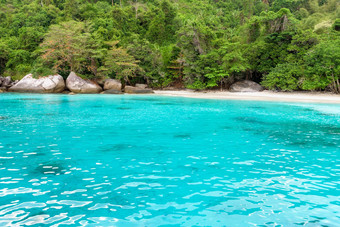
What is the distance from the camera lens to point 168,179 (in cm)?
543

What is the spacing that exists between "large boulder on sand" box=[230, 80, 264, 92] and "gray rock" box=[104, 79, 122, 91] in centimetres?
1596

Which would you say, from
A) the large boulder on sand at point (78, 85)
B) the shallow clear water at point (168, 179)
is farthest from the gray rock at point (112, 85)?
the shallow clear water at point (168, 179)

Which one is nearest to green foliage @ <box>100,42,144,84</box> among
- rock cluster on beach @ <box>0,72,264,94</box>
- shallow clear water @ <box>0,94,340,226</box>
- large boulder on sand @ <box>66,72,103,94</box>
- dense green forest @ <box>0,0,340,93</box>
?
dense green forest @ <box>0,0,340,93</box>

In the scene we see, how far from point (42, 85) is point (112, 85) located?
29.9ft

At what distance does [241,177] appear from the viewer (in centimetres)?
558

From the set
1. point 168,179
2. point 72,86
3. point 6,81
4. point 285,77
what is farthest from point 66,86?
point 168,179

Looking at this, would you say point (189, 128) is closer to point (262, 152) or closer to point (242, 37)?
point (262, 152)

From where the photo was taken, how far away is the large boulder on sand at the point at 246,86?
115ft

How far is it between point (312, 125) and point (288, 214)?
10128 mm

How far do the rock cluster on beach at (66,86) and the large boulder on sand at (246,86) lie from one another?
1187 centimetres

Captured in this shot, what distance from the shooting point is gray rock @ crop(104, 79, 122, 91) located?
38.2m

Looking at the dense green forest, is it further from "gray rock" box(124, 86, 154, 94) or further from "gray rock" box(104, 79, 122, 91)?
"gray rock" box(124, 86, 154, 94)

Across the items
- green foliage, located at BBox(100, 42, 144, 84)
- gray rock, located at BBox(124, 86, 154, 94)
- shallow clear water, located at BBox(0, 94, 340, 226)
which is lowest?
shallow clear water, located at BBox(0, 94, 340, 226)

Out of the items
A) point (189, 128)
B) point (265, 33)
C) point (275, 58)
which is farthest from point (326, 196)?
point (265, 33)
